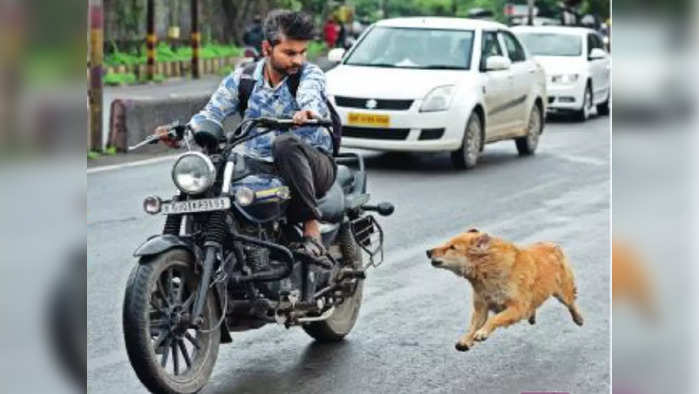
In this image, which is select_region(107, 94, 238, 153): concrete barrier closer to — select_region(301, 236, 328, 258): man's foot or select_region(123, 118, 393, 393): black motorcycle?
select_region(123, 118, 393, 393): black motorcycle

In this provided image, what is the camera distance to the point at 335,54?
6.88 meters

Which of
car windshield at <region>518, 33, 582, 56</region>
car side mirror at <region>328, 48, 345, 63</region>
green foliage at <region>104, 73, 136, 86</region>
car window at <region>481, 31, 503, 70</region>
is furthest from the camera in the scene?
car side mirror at <region>328, 48, 345, 63</region>

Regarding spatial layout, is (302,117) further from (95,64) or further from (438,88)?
(438,88)

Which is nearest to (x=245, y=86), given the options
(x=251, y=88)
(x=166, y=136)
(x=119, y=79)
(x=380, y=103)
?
(x=251, y=88)

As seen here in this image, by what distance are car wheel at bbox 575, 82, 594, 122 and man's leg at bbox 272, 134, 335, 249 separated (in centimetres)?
75

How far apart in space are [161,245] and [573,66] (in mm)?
1508

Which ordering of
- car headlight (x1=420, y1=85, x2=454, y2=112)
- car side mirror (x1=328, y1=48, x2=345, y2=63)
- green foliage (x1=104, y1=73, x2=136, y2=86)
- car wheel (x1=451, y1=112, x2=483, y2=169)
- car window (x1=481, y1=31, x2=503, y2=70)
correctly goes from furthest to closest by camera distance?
car headlight (x1=420, y1=85, x2=454, y2=112) → car wheel (x1=451, y1=112, x2=483, y2=169) → car side mirror (x1=328, y1=48, x2=345, y2=63) → car window (x1=481, y1=31, x2=503, y2=70) → green foliage (x1=104, y1=73, x2=136, y2=86)

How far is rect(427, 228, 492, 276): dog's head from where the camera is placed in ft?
20.0

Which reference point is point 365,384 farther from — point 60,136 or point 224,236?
point 60,136

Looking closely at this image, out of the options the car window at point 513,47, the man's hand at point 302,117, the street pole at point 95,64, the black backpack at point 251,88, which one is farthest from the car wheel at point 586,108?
the street pole at point 95,64

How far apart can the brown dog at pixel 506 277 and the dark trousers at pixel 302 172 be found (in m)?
0.39

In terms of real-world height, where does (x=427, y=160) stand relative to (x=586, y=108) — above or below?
below

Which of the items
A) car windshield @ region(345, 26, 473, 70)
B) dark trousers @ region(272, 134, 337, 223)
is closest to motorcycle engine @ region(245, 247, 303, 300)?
dark trousers @ region(272, 134, 337, 223)

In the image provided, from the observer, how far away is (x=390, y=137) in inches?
299
